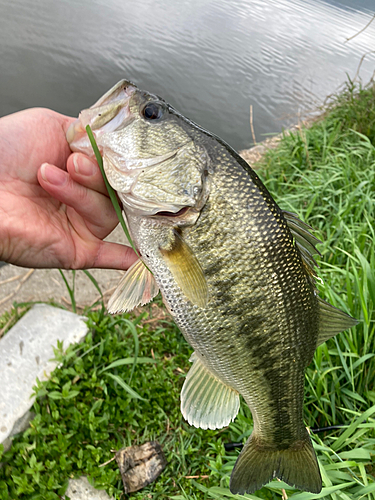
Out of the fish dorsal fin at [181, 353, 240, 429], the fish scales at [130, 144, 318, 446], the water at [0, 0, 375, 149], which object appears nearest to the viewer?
the fish scales at [130, 144, 318, 446]

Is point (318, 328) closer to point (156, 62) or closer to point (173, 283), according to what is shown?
point (173, 283)

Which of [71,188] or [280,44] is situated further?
[280,44]

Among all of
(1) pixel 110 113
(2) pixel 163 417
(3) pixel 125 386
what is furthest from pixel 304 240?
(2) pixel 163 417

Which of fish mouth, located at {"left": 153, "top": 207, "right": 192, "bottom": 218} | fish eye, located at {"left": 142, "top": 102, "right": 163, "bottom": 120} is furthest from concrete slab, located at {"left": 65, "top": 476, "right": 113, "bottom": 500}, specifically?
fish eye, located at {"left": 142, "top": 102, "right": 163, "bottom": 120}

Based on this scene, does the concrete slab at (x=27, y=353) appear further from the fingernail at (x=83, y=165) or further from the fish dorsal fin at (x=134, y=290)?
the fingernail at (x=83, y=165)

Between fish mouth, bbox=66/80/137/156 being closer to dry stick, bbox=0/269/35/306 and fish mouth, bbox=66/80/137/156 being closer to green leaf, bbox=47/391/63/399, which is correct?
green leaf, bbox=47/391/63/399

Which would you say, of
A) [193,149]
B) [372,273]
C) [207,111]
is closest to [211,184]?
[193,149]

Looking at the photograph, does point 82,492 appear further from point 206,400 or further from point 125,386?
point 206,400

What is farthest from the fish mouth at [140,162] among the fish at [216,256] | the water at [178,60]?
the water at [178,60]
